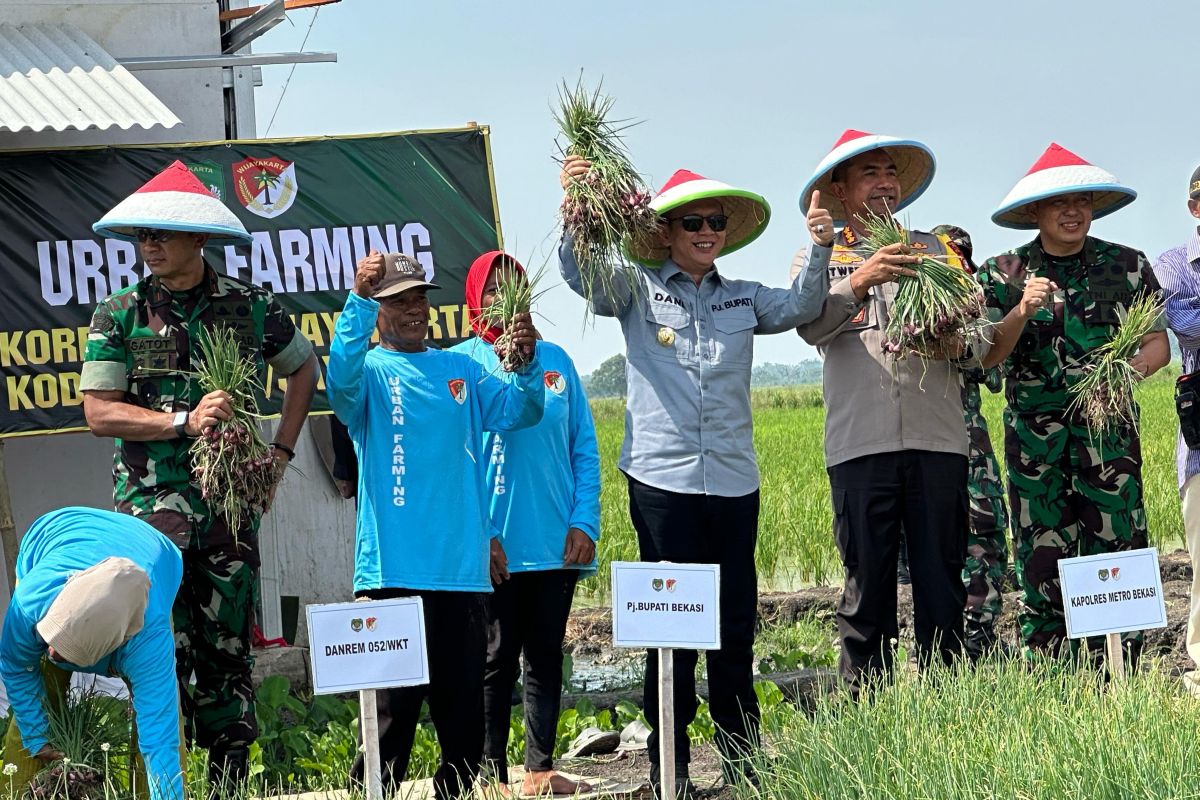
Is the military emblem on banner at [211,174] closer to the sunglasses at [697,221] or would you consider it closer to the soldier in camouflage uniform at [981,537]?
the sunglasses at [697,221]

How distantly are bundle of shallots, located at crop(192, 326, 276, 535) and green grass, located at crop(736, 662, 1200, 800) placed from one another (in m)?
1.69

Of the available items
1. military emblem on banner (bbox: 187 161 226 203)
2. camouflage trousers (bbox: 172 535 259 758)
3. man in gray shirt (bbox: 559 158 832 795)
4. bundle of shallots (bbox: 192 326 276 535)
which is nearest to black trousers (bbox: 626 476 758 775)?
man in gray shirt (bbox: 559 158 832 795)

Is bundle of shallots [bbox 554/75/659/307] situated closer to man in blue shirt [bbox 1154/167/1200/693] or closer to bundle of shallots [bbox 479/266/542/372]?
bundle of shallots [bbox 479/266/542/372]

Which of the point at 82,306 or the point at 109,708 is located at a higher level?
the point at 82,306

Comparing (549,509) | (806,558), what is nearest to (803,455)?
(806,558)

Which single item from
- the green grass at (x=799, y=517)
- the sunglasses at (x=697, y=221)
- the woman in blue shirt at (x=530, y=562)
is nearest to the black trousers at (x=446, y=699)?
the woman in blue shirt at (x=530, y=562)

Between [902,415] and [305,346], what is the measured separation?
1933 mm

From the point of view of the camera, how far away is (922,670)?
186 inches

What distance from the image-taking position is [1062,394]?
5.14 metres

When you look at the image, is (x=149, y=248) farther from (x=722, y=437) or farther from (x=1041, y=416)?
(x=1041, y=416)

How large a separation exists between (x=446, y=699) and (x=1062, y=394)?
2244 millimetres

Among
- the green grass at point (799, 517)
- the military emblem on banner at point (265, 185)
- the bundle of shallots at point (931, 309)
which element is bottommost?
the green grass at point (799, 517)

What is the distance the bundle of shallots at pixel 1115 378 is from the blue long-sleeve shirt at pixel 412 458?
5.78 feet

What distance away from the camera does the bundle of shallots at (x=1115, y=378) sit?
4934 mm
